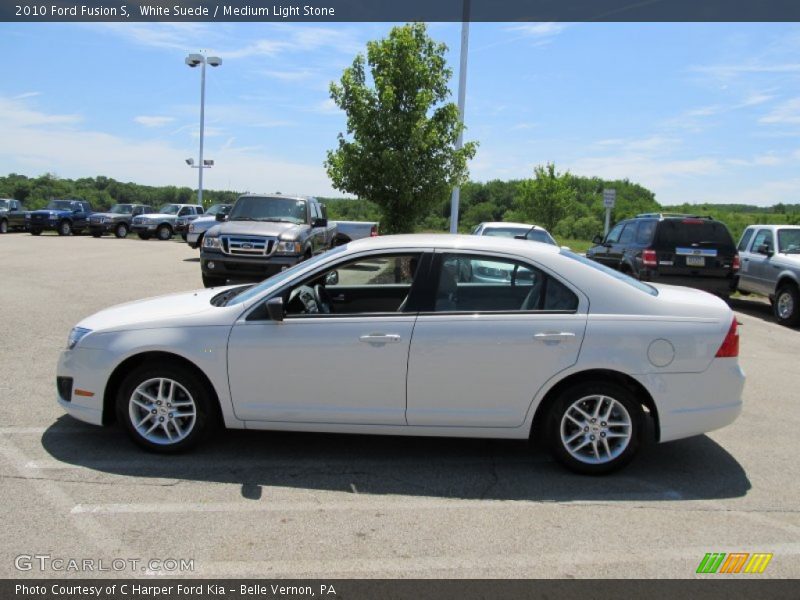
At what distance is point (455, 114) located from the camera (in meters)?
15.5

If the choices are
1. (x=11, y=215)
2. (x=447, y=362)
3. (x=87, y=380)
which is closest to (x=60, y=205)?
(x=11, y=215)

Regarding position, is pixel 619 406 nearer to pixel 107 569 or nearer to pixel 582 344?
pixel 582 344

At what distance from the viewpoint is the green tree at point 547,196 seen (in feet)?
137

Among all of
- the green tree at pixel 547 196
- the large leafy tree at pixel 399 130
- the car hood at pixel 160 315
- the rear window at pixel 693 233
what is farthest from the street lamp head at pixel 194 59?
the car hood at pixel 160 315

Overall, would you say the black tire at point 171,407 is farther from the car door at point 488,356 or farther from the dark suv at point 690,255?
the dark suv at point 690,255

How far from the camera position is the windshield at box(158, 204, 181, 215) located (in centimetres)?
3334

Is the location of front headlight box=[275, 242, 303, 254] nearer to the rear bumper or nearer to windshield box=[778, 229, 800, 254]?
the rear bumper

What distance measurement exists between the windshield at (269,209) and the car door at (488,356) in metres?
9.61

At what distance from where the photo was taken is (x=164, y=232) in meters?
32.4

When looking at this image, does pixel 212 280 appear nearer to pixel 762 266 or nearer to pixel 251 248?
pixel 251 248

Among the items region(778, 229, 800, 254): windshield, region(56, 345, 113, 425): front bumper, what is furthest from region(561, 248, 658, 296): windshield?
region(778, 229, 800, 254): windshield

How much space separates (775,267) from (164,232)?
27.3 metres

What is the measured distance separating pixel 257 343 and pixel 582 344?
220 cm
